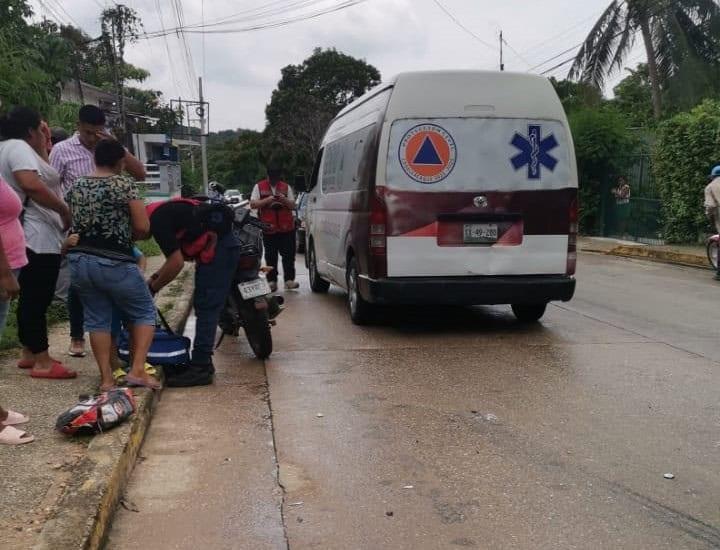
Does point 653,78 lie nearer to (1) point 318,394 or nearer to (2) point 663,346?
→ (2) point 663,346

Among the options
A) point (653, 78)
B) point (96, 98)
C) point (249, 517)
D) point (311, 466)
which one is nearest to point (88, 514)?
point (249, 517)

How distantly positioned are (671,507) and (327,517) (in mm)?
1591

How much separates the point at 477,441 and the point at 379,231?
3166mm

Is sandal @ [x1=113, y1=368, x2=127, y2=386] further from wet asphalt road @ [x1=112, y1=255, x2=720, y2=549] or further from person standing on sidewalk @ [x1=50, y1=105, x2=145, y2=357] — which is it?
person standing on sidewalk @ [x1=50, y1=105, x2=145, y2=357]

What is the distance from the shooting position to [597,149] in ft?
69.4

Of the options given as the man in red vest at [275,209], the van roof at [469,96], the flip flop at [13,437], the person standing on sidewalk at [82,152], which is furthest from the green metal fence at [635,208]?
the flip flop at [13,437]

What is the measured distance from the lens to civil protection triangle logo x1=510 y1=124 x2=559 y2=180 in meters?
7.49

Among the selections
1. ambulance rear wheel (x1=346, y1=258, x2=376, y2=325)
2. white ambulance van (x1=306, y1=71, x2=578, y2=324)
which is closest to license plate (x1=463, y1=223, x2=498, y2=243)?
white ambulance van (x1=306, y1=71, x2=578, y2=324)

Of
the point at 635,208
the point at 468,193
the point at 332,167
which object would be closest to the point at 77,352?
the point at 468,193

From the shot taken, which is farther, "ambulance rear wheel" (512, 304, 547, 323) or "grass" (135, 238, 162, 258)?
"grass" (135, 238, 162, 258)

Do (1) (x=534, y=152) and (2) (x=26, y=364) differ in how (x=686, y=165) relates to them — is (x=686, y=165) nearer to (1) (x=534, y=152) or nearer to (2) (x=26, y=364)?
(1) (x=534, y=152)

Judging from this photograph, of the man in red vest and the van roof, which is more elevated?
the van roof

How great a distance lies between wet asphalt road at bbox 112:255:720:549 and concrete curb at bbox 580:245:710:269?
747cm

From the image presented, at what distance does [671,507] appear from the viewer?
144 inches
